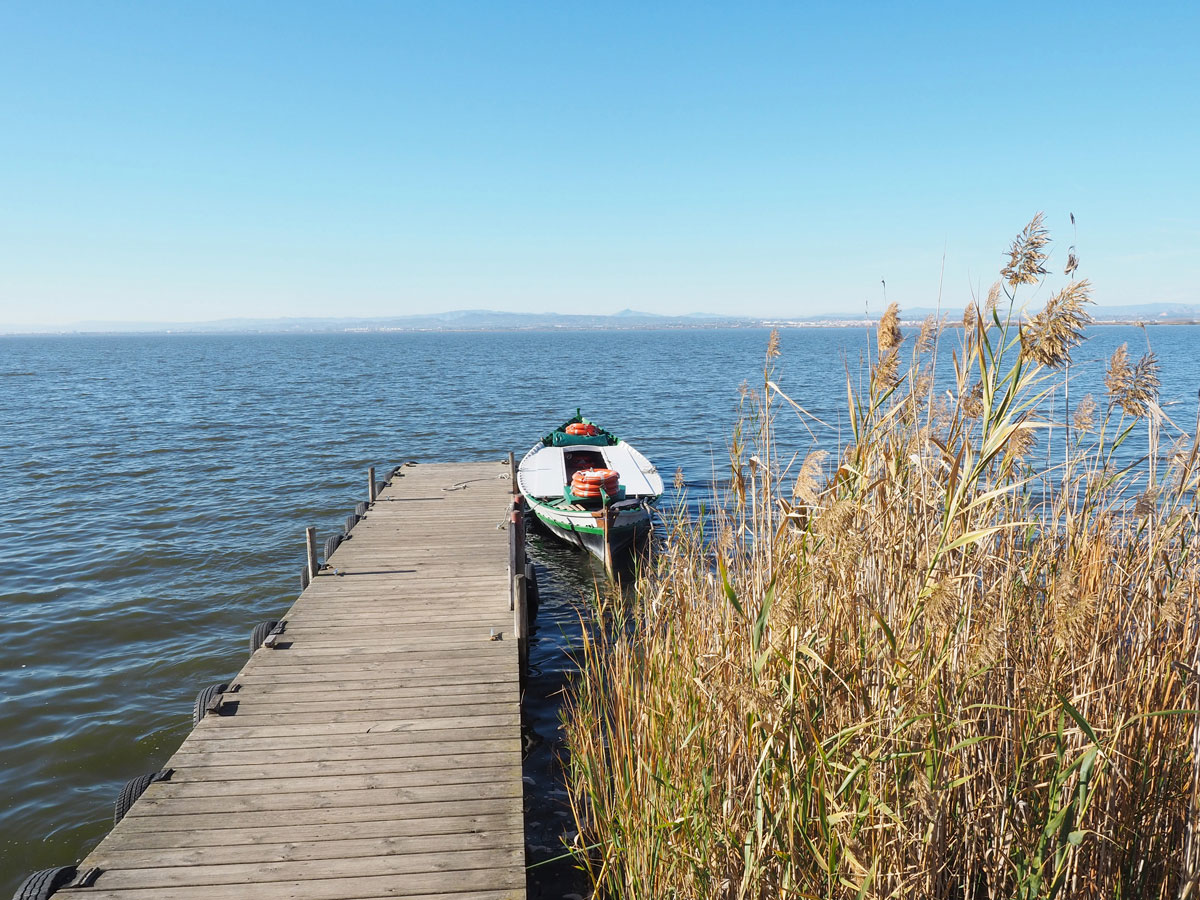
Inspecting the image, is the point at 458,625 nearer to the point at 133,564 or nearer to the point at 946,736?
the point at 946,736

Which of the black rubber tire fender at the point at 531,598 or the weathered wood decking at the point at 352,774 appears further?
the black rubber tire fender at the point at 531,598

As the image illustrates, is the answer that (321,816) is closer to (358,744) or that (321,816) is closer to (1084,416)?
(358,744)

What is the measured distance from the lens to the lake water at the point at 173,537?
7770 mm

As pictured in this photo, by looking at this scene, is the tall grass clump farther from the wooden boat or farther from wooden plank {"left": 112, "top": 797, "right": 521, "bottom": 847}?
the wooden boat

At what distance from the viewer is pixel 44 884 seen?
4359 millimetres

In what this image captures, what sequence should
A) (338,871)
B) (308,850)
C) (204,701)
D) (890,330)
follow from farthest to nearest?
(204,701) < (308,850) < (338,871) < (890,330)

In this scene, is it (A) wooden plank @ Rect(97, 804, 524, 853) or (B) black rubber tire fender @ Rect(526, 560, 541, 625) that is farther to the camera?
(B) black rubber tire fender @ Rect(526, 560, 541, 625)

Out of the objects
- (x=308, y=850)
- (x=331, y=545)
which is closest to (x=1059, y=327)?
(x=308, y=850)

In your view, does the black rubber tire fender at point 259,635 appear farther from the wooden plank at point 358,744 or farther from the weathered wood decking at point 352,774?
the wooden plank at point 358,744

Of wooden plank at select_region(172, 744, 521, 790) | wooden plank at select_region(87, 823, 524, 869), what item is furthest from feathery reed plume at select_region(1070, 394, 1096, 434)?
wooden plank at select_region(172, 744, 521, 790)

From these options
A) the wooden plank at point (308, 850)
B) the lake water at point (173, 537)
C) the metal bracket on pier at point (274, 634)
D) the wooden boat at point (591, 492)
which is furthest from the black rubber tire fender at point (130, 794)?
the wooden boat at point (591, 492)

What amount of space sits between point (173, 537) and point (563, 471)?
8211 mm

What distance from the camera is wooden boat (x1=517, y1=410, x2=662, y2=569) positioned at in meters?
13.4

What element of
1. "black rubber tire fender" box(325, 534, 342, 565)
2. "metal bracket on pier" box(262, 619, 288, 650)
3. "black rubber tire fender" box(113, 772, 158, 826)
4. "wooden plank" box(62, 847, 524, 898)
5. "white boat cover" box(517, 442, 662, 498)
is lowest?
"black rubber tire fender" box(113, 772, 158, 826)
